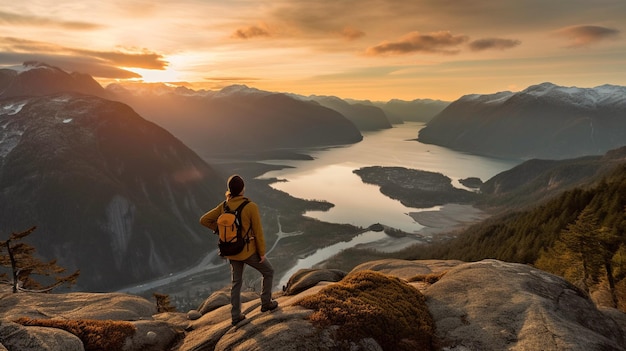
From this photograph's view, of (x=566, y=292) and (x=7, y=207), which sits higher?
(x=566, y=292)

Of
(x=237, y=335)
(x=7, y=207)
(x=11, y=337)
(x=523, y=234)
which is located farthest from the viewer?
(x=7, y=207)

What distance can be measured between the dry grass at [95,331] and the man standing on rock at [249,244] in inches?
187

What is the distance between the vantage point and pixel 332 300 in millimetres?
14570

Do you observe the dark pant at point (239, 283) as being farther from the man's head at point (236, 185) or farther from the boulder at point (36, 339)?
the boulder at point (36, 339)

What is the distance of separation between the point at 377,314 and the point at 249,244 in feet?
18.5

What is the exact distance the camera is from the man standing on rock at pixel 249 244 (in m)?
14.5

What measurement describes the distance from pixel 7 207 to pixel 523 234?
236593 millimetres

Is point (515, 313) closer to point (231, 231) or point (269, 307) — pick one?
point (269, 307)

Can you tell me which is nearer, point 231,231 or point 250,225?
point 231,231

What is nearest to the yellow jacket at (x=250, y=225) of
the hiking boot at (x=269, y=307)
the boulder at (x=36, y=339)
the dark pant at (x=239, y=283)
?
the dark pant at (x=239, y=283)

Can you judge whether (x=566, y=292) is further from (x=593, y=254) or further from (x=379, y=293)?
(x=593, y=254)

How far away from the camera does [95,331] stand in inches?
596

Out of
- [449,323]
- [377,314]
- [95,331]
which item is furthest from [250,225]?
[449,323]

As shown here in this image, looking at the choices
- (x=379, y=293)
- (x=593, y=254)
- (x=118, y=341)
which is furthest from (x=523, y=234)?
(x=118, y=341)
